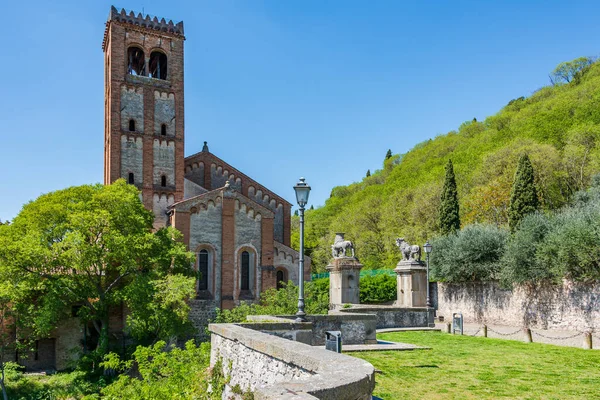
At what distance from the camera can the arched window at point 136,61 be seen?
36844 mm

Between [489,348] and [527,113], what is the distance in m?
57.8

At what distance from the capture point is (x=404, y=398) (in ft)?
27.7

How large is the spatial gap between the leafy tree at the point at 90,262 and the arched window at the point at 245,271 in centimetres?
708

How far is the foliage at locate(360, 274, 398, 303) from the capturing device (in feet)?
123

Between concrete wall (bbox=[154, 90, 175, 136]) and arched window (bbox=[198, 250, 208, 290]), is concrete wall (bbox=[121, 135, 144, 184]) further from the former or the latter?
arched window (bbox=[198, 250, 208, 290])

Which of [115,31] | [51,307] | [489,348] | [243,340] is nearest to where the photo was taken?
[243,340]

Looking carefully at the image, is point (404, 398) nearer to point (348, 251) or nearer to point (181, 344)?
point (348, 251)

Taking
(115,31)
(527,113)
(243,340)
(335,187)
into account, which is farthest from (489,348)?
(335,187)

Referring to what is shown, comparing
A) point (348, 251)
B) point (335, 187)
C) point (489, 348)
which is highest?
point (335, 187)

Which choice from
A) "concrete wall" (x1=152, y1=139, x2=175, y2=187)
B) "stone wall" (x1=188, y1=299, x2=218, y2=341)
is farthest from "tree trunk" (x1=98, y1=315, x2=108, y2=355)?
"concrete wall" (x1=152, y1=139, x2=175, y2=187)

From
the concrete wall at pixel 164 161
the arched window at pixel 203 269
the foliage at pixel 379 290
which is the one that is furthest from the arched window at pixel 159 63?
the foliage at pixel 379 290

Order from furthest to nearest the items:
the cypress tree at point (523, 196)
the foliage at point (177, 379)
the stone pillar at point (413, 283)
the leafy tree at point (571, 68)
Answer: the leafy tree at point (571, 68)
the cypress tree at point (523, 196)
the stone pillar at point (413, 283)
the foliage at point (177, 379)

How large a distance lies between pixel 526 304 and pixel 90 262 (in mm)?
20763

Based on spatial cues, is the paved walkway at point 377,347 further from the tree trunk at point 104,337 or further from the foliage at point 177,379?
the tree trunk at point 104,337
